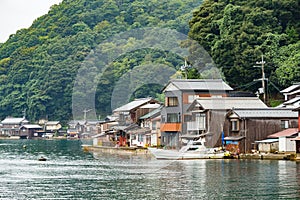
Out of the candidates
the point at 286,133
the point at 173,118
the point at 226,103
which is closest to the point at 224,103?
the point at 226,103

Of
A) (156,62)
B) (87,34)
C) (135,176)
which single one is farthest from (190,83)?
(87,34)

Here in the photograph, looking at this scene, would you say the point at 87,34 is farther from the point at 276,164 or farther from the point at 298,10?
the point at 276,164

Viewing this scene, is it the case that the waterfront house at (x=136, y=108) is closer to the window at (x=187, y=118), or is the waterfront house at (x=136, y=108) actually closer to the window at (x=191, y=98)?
the window at (x=191, y=98)

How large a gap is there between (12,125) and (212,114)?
250 ft

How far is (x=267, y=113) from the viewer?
44.2 m

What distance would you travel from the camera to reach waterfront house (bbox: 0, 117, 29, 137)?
116125 millimetres

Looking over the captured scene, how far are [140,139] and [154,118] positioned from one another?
128 inches

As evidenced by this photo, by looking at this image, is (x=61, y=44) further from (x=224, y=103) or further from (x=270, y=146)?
(x=270, y=146)

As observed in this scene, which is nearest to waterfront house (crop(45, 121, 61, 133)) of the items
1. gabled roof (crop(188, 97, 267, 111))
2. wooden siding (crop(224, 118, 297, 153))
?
gabled roof (crop(188, 97, 267, 111))

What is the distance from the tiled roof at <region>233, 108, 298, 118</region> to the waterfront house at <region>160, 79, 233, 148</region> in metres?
6.21

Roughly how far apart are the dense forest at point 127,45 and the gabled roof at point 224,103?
5.49 m

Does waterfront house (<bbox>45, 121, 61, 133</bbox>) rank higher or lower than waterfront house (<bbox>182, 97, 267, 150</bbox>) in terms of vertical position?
higher

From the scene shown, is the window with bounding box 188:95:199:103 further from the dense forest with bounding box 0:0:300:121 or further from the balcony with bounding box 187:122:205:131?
the dense forest with bounding box 0:0:300:121

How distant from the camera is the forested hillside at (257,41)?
5566cm
